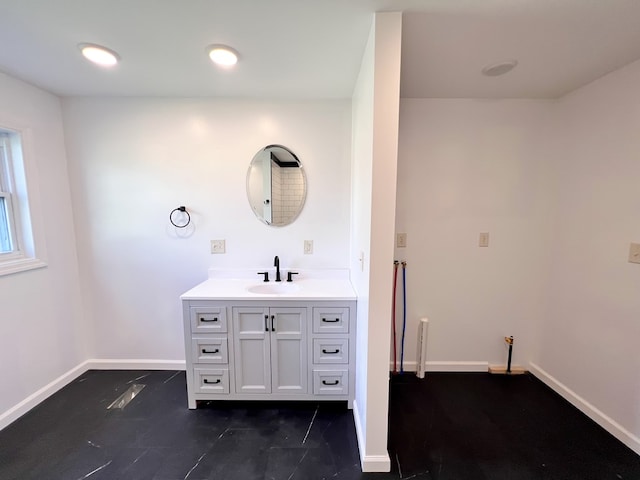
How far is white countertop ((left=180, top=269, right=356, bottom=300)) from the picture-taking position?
1771 millimetres

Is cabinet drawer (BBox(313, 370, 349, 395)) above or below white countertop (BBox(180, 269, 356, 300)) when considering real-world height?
below

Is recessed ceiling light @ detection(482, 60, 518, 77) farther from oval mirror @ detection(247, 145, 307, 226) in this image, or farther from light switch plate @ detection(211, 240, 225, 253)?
light switch plate @ detection(211, 240, 225, 253)

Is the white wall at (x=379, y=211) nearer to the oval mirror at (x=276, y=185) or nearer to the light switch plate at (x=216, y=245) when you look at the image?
the oval mirror at (x=276, y=185)

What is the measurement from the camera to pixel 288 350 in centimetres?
181

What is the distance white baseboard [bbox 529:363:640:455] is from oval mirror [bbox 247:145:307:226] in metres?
2.56

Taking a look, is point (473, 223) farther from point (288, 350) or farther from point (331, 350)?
point (288, 350)

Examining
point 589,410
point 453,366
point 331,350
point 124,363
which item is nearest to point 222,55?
point 331,350

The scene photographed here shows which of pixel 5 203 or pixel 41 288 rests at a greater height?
pixel 5 203

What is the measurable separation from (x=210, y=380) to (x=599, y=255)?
294cm

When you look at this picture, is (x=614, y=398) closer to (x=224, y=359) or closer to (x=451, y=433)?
(x=451, y=433)

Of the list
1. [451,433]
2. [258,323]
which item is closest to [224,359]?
[258,323]

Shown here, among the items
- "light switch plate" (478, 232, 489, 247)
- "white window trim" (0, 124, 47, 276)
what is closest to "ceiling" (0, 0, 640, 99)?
"white window trim" (0, 124, 47, 276)

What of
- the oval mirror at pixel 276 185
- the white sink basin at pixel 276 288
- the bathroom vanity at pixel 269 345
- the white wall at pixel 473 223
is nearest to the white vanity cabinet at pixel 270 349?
the bathroom vanity at pixel 269 345

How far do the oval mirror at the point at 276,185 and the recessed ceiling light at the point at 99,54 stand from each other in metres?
1.04
